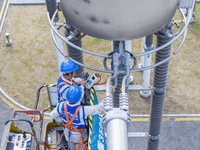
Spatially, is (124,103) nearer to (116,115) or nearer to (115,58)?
(116,115)

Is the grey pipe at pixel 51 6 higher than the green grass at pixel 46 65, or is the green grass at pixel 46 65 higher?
the green grass at pixel 46 65

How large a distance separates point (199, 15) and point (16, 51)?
1234 centimetres

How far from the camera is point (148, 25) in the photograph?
624 centimetres

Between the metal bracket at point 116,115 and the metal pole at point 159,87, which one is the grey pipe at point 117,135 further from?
the metal pole at point 159,87

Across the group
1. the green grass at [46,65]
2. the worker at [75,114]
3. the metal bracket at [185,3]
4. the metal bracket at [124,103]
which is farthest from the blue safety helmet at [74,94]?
the green grass at [46,65]

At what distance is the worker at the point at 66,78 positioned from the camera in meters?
8.40

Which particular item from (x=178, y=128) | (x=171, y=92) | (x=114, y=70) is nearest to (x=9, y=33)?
(x=171, y=92)

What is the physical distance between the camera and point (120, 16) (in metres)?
5.93

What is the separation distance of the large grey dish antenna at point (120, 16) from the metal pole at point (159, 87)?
4.90 ft

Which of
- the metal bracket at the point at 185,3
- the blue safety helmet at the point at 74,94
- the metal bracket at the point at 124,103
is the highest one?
the metal bracket at the point at 185,3

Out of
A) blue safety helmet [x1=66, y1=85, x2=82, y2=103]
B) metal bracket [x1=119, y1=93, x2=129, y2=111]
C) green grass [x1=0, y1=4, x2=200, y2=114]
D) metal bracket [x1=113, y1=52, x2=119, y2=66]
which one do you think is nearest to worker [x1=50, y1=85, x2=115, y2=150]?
blue safety helmet [x1=66, y1=85, x2=82, y2=103]

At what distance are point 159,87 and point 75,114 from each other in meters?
3.04

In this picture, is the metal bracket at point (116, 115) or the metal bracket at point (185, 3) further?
the metal bracket at point (185, 3)

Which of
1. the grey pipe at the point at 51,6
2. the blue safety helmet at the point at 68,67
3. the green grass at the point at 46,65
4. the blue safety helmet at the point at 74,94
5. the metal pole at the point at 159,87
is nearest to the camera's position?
the blue safety helmet at the point at 74,94
